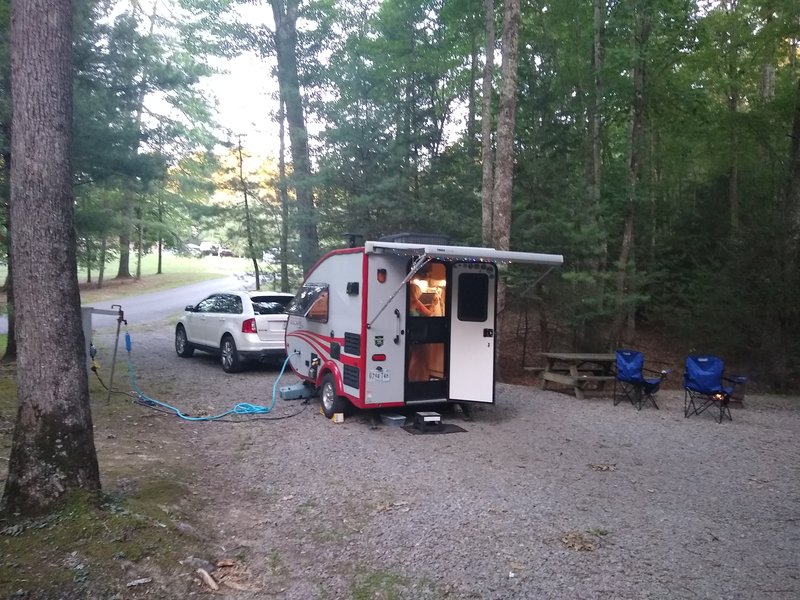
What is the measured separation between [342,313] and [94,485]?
4436 mm

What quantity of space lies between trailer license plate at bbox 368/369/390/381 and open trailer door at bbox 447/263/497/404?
928 mm

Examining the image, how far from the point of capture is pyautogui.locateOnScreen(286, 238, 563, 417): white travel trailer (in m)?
7.77

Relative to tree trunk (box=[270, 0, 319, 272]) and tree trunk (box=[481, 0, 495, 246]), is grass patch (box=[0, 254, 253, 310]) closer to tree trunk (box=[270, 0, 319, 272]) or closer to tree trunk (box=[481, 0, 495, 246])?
tree trunk (box=[270, 0, 319, 272])

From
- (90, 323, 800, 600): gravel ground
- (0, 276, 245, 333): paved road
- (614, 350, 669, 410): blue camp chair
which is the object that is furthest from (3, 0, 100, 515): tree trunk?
(0, 276, 245, 333): paved road

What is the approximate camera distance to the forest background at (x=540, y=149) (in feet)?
38.9

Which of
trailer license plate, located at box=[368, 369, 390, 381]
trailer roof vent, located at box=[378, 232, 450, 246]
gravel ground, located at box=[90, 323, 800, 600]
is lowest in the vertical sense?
gravel ground, located at box=[90, 323, 800, 600]

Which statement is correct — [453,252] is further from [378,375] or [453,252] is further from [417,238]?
[378,375]

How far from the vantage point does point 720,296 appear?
13.3 meters

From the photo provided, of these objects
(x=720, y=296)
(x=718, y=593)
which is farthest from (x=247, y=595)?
(x=720, y=296)

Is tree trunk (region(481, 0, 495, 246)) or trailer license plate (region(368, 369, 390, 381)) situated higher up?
tree trunk (region(481, 0, 495, 246))

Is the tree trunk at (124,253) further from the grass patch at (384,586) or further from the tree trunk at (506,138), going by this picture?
the grass patch at (384,586)

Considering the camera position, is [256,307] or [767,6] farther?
[767,6]

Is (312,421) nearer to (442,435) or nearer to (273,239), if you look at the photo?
(442,435)

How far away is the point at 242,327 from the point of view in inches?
460
